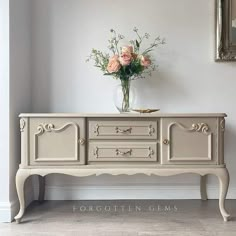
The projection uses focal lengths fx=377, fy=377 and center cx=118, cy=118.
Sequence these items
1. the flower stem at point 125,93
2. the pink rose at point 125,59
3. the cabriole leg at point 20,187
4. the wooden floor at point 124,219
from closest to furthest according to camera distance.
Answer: the wooden floor at point 124,219 → the cabriole leg at point 20,187 → the pink rose at point 125,59 → the flower stem at point 125,93

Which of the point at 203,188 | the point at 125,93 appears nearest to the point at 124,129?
the point at 125,93

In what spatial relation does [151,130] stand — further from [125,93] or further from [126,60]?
[126,60]

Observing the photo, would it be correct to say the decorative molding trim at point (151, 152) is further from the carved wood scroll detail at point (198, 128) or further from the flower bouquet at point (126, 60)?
the flower bouquet at point (126, 60)

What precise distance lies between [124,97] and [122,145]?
449 mm

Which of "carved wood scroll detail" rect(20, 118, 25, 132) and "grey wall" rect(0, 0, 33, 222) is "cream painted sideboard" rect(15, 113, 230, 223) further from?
"grey wall" rect(0, 0, 33, 222)

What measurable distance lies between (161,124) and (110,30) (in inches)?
38.1

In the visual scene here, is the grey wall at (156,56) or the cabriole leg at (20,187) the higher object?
the grey wall at (156,56)

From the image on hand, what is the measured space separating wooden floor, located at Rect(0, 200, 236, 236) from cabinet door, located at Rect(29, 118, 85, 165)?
398 millimetres

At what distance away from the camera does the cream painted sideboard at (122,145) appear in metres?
2.47

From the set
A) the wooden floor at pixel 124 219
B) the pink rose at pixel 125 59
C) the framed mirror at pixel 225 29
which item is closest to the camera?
the wooden floor at pixel 124 219

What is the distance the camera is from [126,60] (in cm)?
265

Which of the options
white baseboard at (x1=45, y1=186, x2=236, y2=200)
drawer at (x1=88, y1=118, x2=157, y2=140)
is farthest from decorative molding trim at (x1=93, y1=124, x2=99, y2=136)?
white baseboard at (x1=45, y1=186, x2=236, y2=200)

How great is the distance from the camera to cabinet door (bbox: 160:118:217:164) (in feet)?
8.11

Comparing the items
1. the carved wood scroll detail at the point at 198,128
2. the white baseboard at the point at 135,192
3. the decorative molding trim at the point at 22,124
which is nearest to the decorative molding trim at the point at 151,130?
the carved wood scroll detail at the point at 198,128
